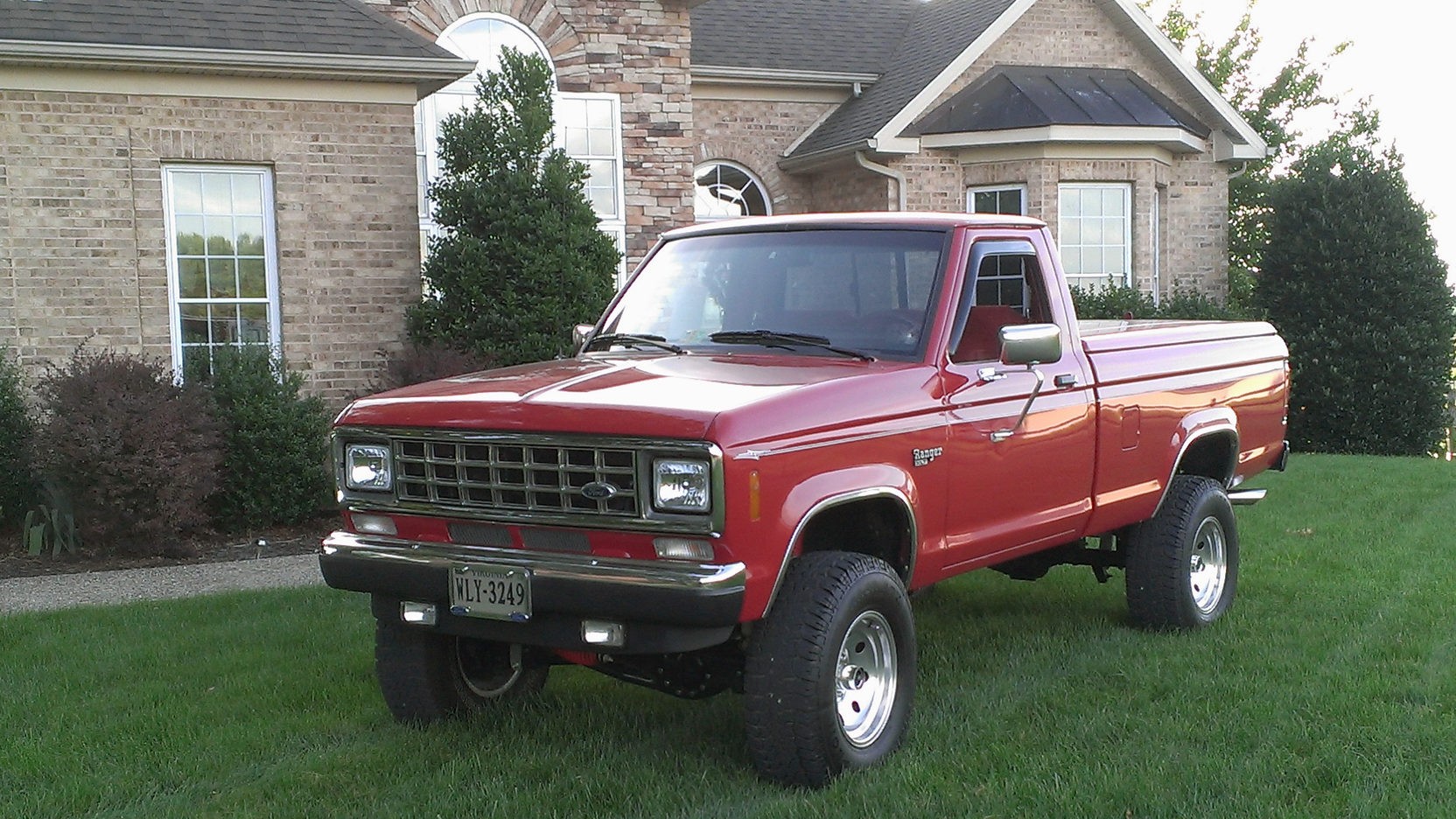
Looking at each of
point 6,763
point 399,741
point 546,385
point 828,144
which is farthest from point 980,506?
point 828,144

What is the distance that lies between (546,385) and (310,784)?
5.15ft

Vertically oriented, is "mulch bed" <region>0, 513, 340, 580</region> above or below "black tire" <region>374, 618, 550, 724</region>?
below

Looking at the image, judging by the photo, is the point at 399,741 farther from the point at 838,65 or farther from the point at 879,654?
the point at 838,65

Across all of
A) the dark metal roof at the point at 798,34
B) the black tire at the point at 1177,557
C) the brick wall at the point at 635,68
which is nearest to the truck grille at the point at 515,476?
the black tire at the point at 1177,557

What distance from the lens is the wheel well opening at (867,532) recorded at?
16.6ft

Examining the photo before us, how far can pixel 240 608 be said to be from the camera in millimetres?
7816

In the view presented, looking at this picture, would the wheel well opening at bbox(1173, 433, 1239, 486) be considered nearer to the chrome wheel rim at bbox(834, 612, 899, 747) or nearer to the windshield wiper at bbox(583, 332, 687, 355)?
the chrome wheel rim at bbox(834, 612, 899, 747)

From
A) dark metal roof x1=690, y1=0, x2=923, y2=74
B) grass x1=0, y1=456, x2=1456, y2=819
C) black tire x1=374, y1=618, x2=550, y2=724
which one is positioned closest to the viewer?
grass x1=0, y1=456, x2=1456, y2=819

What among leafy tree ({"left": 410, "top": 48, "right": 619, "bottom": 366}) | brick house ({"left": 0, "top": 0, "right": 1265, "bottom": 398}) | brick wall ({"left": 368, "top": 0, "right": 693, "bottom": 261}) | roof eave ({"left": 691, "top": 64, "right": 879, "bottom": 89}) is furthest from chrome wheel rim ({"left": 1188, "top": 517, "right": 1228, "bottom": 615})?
roof eave ({"left": 691, "top": 64, "right": 879, "bottom": 89})

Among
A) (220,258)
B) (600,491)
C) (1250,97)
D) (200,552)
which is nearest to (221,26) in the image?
(220,258)

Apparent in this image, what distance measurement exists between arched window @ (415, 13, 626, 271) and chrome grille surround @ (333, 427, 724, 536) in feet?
34.6

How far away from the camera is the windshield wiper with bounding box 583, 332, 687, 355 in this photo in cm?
566

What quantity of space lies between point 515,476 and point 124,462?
601cm

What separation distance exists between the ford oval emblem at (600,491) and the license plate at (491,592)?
0.35 metres
